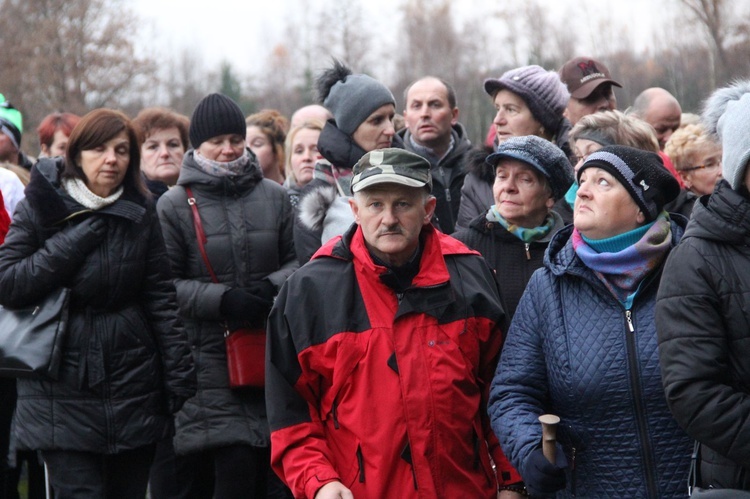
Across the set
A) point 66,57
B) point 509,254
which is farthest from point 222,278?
point 66,57

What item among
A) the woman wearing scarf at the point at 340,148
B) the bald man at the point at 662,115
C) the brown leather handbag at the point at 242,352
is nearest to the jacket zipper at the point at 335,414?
the woman wearing scarf at the point at 340,148

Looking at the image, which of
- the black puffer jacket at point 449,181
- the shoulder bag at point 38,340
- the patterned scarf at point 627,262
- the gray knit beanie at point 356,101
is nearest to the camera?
the patterned scarf at point 627,262

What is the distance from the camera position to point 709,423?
2.96 meters

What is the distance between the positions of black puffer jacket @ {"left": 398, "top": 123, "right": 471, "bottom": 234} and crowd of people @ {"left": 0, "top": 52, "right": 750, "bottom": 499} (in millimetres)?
18

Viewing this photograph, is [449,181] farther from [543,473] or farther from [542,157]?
[543,473]

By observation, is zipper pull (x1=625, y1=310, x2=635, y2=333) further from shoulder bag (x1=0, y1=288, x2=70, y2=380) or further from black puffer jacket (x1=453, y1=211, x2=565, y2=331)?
shoulder bag (x1=0, y1=288, x2=70, y2=380)

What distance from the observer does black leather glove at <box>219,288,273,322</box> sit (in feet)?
17.8

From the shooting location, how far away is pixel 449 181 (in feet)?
20.4

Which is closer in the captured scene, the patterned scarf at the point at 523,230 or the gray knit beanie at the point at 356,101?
the patterned scarf at the point at 523,230

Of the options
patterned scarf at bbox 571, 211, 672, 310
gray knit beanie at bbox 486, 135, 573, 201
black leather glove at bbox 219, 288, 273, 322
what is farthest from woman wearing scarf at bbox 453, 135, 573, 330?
black leather glove at bbox 219, 288, 273, 322

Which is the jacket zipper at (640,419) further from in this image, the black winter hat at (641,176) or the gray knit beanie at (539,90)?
the gray knit beanie at (539,90)

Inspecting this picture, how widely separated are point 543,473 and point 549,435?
13cm

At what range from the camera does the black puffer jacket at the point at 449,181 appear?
19.9 feet

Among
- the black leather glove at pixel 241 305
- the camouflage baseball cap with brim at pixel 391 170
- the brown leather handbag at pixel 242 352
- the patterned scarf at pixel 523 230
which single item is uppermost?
the camouflage baseball cap with brim at pixel 391 170
